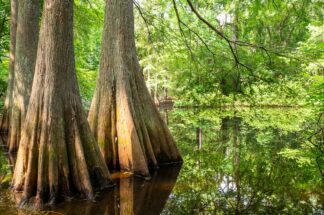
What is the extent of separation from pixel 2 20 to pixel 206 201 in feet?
48.5

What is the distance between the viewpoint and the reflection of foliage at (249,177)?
5.59m

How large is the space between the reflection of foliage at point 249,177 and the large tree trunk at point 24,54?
5.18 meters

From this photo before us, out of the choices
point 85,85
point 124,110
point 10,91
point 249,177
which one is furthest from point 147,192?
point 85,85

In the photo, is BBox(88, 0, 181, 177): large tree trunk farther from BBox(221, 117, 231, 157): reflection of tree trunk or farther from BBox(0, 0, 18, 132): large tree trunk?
BBox(0, 0, 18, 132): large tree trunk

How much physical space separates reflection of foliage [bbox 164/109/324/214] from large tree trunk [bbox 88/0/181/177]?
945mm

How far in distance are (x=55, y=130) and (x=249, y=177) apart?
421 cm

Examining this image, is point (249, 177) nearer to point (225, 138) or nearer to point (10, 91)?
point (225, 138)

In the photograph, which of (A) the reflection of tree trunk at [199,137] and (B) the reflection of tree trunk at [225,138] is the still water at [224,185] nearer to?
(B) the reflection of tree trunk at [225,138]

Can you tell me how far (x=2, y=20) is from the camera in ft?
53.8

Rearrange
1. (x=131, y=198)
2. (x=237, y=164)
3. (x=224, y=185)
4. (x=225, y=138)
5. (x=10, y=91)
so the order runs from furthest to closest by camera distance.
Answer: (x=225, y=138) < (x=10, y=91) < (x=237, y=164) < (x=224, y=185) < (x=131, y=198)

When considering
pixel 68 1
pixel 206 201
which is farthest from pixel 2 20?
pixel 206 201

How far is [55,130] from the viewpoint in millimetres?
5645

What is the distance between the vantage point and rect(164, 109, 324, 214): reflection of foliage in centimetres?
559

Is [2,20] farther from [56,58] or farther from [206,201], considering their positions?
[206,201]
